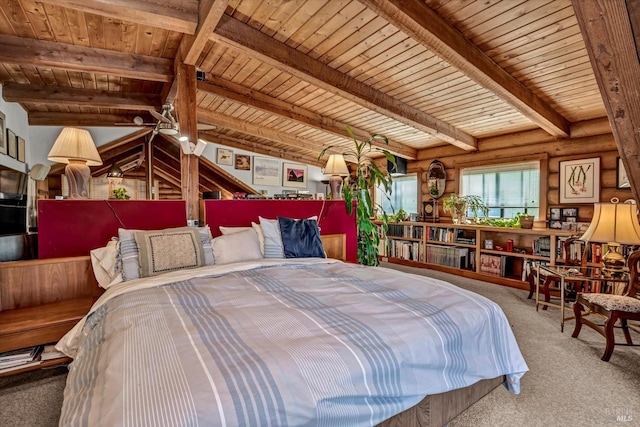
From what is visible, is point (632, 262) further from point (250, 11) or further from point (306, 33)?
point (250, 11)

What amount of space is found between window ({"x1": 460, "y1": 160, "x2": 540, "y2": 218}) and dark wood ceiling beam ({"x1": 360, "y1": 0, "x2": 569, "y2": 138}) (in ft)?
4.45

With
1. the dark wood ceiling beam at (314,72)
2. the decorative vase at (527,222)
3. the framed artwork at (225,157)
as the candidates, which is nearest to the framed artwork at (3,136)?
the dark wood ceiling beam at (314,72)

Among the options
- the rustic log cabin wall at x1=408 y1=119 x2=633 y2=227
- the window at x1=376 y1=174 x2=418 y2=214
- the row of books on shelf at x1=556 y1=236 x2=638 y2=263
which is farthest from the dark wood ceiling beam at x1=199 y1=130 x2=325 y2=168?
the row of books on shelf at x1=556 y1=236 x2=638 y2=263

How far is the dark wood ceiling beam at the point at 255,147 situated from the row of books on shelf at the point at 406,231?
2.42m

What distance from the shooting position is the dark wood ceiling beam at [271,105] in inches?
147

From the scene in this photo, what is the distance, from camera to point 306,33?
255cm

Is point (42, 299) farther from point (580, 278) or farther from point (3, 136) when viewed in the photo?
point (580, 278)

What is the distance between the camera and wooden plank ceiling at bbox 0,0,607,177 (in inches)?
85.2

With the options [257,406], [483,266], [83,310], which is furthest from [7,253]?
[483,266]

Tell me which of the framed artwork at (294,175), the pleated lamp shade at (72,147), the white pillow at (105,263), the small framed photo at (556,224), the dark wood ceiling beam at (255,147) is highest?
the dark wood ceiling beam at (255,147)

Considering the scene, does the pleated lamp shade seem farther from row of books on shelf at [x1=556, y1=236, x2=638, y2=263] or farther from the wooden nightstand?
row of books on shelf at [x1=556, y1=236, x2=638, y2=263]

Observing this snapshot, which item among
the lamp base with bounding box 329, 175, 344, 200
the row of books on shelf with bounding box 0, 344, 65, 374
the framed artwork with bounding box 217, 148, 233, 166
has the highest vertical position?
the framed artwork with bounding box 217, 148, 233, 166

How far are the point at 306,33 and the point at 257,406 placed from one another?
8.79 feet

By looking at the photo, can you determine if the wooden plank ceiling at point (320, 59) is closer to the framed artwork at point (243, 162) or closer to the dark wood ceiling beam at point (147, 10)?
the dark wood ceiling beam at point (147, 10)
